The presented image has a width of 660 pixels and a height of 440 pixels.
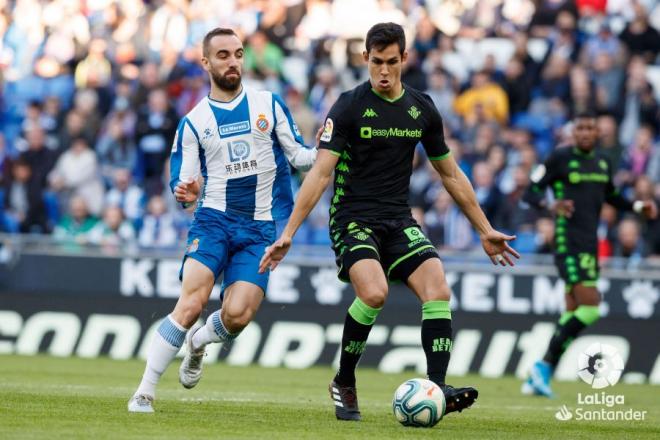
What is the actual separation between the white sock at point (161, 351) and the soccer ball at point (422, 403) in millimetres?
1743

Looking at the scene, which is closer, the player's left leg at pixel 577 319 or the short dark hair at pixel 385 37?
the short dark hair at pixel 385 37

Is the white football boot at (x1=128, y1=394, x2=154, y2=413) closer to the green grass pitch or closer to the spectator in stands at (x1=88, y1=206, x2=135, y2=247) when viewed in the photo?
the green grass pitch

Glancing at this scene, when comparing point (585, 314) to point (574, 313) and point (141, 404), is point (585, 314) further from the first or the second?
point (141, 404)

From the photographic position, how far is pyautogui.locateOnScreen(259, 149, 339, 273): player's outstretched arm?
30.0ft

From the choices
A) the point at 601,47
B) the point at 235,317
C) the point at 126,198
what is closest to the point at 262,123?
the point at 235,317

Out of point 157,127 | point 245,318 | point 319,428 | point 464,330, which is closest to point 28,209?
point 157,127

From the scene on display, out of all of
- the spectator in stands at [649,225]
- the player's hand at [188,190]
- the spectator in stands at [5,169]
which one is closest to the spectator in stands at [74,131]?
the spectator in stands at [5,169]

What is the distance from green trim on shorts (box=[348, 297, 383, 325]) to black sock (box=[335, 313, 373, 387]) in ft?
0.11

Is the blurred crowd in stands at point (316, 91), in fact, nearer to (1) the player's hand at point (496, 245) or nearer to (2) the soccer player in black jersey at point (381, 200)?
(1) the player's hand at point (496, 245)

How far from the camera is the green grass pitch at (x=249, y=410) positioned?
Answer: 8633mm

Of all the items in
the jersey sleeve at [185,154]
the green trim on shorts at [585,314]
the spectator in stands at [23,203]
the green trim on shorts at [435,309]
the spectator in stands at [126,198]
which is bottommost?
the spectator in stands at [23,203]

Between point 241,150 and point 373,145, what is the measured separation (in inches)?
46.4

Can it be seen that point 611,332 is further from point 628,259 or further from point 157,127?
point 157,127

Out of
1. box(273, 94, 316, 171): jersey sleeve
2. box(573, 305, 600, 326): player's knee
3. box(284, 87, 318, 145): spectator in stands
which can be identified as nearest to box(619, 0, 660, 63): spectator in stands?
box(284, 87, 318, 145): spectator in stands
